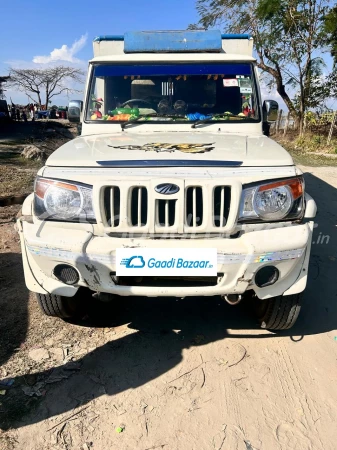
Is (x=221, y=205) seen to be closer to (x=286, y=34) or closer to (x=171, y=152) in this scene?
(x=171, y=152)

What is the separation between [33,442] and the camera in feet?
7.04

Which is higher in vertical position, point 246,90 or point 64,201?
point 246,90

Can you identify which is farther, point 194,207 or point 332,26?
point 332,26

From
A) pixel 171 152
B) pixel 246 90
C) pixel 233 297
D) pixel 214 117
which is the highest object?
pixel 246 90

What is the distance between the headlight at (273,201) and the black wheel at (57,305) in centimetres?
141

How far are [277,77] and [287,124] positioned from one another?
8.47 ft

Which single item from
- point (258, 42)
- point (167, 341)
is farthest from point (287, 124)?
point (167, 341)

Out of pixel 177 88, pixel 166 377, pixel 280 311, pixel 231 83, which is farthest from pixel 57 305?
pixel 231 83

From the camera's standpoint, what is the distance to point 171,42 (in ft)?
13.8

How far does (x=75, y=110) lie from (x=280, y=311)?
2903mm

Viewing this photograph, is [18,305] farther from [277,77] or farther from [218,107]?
[277,77]

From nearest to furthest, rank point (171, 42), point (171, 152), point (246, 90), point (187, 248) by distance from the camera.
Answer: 1. point (187, 248)
2. point (171, 152)
3. point (246, 90)
4. point (171, 42)

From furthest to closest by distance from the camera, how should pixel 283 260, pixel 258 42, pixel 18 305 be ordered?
pixel 258 42, pixel 18 305, pixel 283 260

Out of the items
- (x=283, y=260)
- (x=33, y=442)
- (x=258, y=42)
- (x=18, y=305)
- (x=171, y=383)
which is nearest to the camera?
(x=33, y=442)
